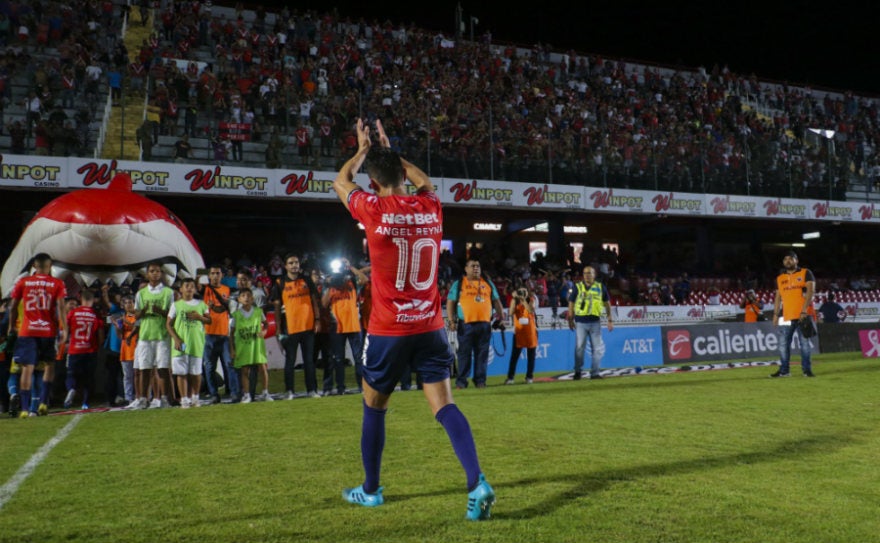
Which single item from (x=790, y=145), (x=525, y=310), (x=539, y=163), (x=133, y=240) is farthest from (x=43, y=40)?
(x=790, y=145)

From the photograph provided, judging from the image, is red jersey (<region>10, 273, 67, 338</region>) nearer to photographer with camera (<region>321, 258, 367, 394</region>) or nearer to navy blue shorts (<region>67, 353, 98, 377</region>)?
navy blue shorts (<region>67, 353, 98, 377</region>)

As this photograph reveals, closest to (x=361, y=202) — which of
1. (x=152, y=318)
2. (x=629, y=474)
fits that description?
(x=629, y=474)

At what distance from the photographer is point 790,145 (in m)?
26.2

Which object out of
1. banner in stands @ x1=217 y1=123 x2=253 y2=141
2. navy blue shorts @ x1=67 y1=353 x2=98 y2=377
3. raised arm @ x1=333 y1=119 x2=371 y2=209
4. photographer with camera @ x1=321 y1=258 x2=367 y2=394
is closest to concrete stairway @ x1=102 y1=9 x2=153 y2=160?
banner in stands @ x1=217 y1=123 x2=253 y2=141

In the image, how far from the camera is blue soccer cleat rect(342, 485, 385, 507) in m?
3.89

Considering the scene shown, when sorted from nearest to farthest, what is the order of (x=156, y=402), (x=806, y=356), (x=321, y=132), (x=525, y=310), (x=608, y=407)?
(x=608, y=407)
(x=156, y=402)
(x=806, y=356)
(x=525, y=310)
(x=321, y=132)

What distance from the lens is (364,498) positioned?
3.90 m

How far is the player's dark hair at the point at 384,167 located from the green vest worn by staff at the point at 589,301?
8.84 meters

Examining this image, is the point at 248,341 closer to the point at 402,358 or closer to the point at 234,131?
the point at 402,358

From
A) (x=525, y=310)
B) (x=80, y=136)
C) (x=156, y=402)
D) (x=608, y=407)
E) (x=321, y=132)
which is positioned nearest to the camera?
(x=608, y=407)

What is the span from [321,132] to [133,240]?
315 inches

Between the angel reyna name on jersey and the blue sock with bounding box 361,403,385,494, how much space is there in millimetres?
1005

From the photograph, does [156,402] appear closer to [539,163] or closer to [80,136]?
[80,136]

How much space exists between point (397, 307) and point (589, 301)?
8.89 meters
